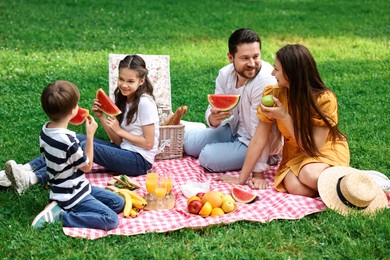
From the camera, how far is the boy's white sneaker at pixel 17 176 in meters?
5.42

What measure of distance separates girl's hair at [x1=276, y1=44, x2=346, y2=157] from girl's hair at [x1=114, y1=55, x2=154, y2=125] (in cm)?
132

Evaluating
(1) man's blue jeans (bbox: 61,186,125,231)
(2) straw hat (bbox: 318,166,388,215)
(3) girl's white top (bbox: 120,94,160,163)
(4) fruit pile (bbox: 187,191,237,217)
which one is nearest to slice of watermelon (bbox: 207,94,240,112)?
(3) girl's white top (bbox: 120,94,160,163)

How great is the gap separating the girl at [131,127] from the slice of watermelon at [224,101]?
564 mm

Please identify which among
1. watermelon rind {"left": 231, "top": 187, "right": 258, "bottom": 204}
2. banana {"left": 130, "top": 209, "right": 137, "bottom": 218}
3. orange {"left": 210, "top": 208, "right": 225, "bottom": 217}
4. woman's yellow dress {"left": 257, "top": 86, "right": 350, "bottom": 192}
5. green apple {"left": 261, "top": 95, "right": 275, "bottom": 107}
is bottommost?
banana {"left": 130, "top": 209, "right": 137, "bottom": 218}

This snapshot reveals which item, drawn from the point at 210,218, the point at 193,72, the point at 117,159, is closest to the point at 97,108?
the point at 117,159

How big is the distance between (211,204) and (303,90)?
4.00ft

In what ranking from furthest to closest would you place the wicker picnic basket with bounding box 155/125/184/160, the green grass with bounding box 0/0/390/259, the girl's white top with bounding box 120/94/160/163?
the wicker picnic basket with bounding box 155/125/184/160, the girl's white top with bounding box 120/94/160/163, the green grass with bounding box 0/0/390/259

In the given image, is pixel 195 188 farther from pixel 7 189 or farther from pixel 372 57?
pixel 372 57

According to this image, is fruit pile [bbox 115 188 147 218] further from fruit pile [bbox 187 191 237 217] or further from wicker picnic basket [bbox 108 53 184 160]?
wicker picnic basket [bbox 108 53 184 160]

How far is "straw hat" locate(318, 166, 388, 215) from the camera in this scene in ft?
16.3

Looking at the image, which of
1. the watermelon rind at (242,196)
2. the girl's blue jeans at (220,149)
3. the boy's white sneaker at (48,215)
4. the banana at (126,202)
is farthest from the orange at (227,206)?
the boy's white sneaker at (48,215)

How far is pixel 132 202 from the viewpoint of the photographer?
5227 mm

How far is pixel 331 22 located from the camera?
1352 cm

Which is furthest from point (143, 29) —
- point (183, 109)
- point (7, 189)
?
point (7, 189)
